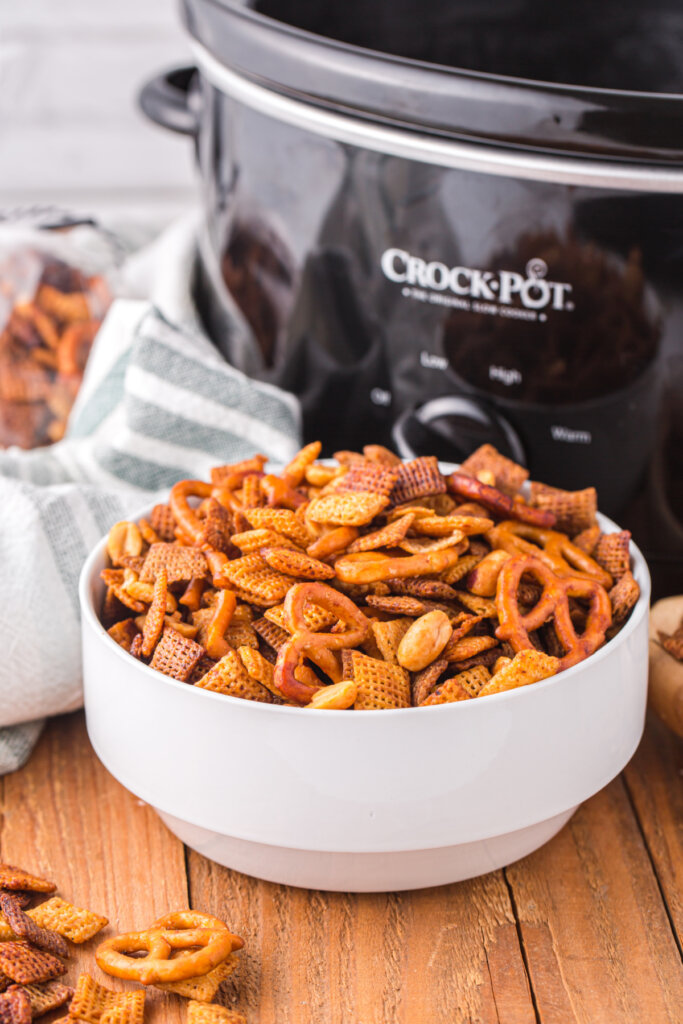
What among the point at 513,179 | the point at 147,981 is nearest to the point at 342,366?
the point at 513,179

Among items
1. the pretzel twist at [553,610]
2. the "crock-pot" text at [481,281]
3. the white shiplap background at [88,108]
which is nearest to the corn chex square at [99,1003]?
the pretzel twist at [553,610]

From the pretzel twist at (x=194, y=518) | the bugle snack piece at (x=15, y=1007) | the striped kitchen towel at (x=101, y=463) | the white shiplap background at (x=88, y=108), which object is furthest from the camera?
the white shiplap background at (x=88, y=108)

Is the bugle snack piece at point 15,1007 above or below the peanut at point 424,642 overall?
below

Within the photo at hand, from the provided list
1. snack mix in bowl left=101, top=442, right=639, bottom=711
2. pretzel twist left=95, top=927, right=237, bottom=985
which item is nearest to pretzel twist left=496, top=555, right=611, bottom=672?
snack mix in bowl left=101, top=442, right=639, bottom=711

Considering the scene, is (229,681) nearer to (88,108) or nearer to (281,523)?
(281,523)

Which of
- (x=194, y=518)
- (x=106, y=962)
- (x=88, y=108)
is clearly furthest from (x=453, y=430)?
(x=88, y=108)

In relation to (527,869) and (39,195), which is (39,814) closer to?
(527,869)

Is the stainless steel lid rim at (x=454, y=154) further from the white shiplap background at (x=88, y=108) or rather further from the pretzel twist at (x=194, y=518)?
the white shiplap background at (x=88, y=108)
